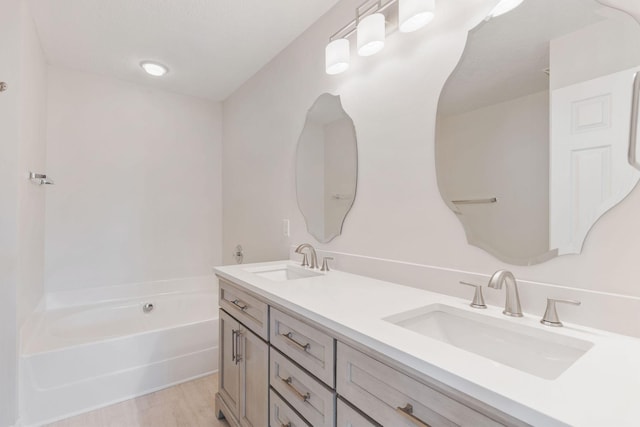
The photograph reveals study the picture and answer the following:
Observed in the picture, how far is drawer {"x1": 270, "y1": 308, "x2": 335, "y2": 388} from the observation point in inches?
35.8

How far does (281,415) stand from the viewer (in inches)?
45.0

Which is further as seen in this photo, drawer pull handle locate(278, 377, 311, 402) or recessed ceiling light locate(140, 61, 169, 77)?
recessed ceiling light locate(140, 61, 169, 77)

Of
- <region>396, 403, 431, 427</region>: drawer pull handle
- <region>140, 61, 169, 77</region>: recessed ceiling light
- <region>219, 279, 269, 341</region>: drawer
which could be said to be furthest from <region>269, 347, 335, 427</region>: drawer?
<region>140, 61, 169, 77</region>: recessed ceiling light

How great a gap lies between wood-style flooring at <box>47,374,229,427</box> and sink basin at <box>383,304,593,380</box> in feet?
4.71

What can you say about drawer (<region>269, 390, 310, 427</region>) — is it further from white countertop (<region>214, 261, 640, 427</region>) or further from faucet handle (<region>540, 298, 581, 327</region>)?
faucet handle (<region>540, 298, 581, 327</region>)

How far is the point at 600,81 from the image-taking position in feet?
2.76

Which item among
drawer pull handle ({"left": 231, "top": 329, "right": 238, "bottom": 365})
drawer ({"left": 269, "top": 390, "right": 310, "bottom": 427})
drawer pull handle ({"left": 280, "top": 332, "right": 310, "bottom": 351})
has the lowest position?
drawer ({"left": 269, "top": 390, "right": 310, "bottom": 427})

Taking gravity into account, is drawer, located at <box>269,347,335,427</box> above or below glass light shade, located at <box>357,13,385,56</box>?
below

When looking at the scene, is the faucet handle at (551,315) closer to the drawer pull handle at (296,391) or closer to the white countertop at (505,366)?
the white countertop at (505,366)

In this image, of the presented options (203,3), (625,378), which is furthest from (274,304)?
(203,3)

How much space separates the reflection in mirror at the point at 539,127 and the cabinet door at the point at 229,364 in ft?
3.95

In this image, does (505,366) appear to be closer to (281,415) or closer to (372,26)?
(281,415)

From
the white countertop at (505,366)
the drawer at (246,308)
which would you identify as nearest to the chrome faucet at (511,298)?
the white countertop at (505,366)

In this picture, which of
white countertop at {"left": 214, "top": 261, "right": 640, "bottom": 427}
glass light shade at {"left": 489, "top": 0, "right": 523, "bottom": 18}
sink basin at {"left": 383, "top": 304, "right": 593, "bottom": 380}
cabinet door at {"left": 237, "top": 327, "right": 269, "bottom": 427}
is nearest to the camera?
white countertop at {"left": 214, "top": 261, "right": 640, "bottom": 427}
